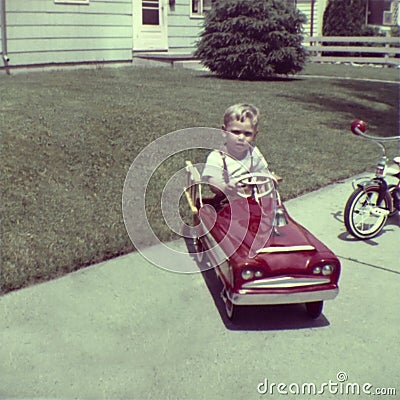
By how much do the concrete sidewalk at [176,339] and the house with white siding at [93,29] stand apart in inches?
458

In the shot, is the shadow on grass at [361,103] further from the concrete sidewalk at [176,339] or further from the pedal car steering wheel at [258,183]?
the concrete sidewalk at [176,339]

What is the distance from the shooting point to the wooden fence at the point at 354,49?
24.5m

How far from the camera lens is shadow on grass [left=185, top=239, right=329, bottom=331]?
12.2 feet

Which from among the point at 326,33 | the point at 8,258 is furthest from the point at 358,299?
the point at 326,33

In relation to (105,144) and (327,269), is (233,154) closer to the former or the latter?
(327,269)

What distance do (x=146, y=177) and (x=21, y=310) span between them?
2.47 meters

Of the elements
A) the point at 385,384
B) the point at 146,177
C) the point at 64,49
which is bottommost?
the point at 385,384

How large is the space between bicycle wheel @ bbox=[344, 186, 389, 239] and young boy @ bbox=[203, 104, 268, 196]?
108cm

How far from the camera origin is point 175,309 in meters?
3.91

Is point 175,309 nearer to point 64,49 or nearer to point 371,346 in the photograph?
point 371,346

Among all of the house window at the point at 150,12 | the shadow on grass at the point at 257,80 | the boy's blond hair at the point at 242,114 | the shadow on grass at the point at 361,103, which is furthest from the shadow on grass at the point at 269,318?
the house window at the point at 150,12

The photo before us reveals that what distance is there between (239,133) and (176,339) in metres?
1.60

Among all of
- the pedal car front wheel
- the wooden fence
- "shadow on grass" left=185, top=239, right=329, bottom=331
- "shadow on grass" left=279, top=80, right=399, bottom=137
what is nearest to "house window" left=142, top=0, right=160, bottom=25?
"shadow on grass" left=279, top=80, right=399, bottom=137

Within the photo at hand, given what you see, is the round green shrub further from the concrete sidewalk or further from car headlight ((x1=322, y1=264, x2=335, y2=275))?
car headlight ((x1=322, y1=264, x2=335, y2=275))
